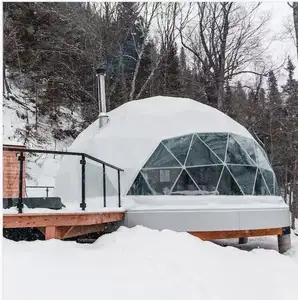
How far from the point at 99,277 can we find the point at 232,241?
914cm

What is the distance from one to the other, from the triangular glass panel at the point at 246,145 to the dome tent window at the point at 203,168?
A: 0.11 ft

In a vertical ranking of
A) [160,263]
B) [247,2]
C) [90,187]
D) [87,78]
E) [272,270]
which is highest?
[247,2]

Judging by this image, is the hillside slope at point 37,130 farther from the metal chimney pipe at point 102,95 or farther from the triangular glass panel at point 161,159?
the triangular glass panel at point 161,159

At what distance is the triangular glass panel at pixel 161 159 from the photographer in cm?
766

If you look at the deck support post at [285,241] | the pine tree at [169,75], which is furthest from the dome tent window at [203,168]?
the pine tree at [169,75]

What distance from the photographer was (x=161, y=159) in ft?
25.4

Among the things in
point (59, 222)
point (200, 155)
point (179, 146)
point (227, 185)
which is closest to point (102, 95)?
point (179, 146)

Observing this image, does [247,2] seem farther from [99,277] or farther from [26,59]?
[99,277]

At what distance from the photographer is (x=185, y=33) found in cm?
2014

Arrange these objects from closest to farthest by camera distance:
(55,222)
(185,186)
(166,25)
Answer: (55,222)
(185,186)
(166,25)

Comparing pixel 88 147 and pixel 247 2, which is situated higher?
pixel 247 2

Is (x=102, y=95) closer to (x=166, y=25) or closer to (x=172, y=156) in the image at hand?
(x=172, y=156)

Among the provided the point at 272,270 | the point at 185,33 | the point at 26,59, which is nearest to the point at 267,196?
the point at 272,270

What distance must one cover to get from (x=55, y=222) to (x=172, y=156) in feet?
11.8
